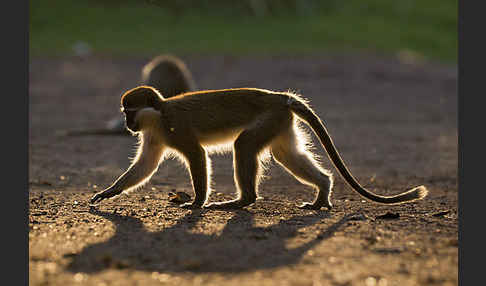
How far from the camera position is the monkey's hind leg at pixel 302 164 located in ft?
22.2

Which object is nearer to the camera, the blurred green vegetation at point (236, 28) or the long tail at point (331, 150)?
the long tail at point (331, 150)

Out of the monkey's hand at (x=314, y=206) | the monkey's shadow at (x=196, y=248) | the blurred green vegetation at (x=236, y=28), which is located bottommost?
the monkey's shadow at (x=196, y=248)

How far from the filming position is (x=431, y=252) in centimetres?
498

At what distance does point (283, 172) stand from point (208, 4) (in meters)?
27.1

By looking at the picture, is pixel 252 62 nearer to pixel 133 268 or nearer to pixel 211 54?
pixel 211 54

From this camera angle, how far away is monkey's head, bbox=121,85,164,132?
669cm

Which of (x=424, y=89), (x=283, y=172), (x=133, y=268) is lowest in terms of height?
(x=133, y=268)

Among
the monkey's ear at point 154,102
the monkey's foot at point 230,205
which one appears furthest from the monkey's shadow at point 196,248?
the monkey's ear at point 154,102

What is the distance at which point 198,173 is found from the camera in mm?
6734

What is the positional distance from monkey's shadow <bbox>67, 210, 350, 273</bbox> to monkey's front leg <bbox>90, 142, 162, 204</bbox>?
26.8 inches

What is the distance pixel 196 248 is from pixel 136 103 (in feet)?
7.25

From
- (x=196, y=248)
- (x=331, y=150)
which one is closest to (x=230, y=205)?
(x=331, y=150)

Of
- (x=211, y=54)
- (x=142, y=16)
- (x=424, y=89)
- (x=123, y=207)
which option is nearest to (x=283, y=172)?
(x=123, y=207)

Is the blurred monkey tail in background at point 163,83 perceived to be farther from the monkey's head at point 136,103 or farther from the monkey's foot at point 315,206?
the monkey's foot at point 315,206
